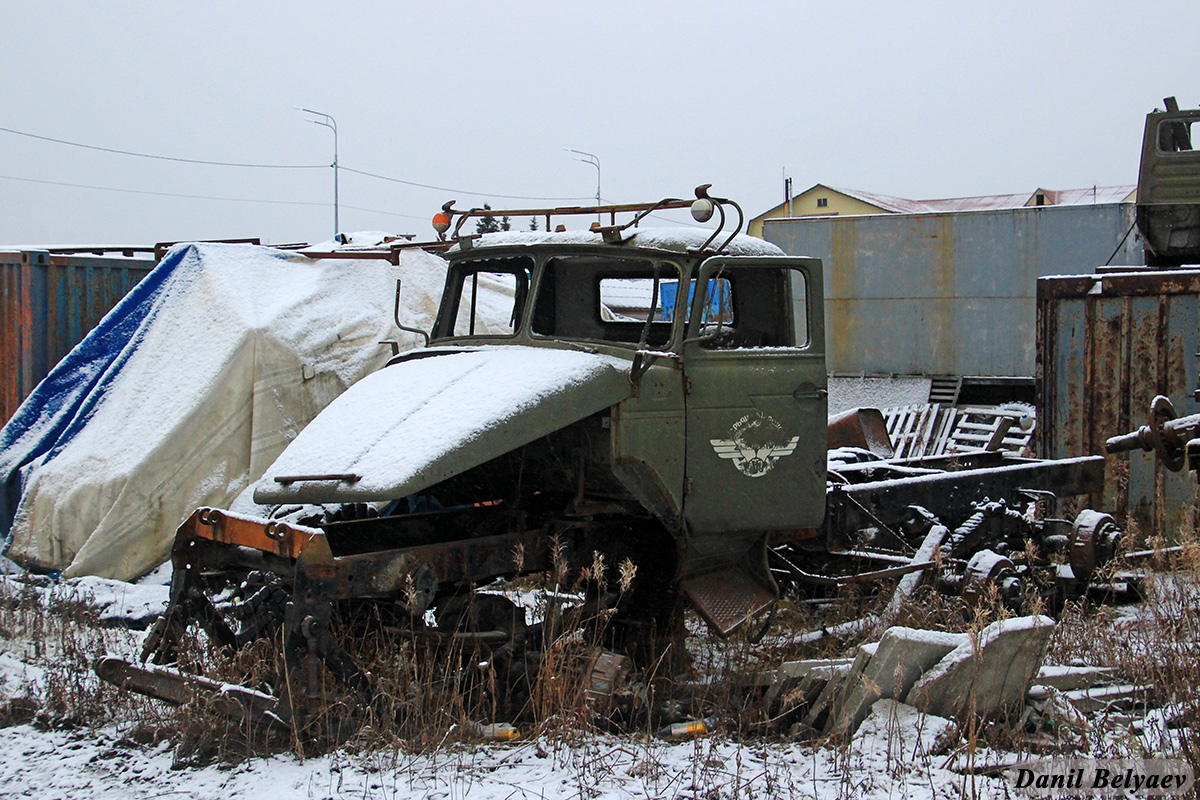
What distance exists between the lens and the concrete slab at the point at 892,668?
14.5ft

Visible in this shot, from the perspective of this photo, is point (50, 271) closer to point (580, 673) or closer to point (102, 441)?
point (102, 441)

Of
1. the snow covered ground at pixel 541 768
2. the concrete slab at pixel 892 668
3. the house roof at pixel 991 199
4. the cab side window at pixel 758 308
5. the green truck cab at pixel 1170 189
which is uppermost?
the house roof at pixel 991 199

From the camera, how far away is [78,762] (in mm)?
4270

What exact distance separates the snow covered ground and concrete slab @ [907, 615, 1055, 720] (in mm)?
123

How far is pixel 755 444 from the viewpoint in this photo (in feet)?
18.7

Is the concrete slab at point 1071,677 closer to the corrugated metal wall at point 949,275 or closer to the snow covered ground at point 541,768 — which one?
the snow covered ground at point 541,768

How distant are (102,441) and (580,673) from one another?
5.36 meters

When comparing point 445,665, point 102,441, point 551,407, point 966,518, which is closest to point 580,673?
point 445,665

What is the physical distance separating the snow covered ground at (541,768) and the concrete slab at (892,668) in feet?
0.26

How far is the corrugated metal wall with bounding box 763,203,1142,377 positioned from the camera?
15188 millimetres

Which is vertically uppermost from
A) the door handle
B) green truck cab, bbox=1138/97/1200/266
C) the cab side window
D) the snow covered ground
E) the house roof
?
the house roof

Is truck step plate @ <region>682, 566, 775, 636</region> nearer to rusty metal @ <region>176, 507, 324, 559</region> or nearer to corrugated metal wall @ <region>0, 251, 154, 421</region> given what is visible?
rusty metal @ <region>176, 507, 324, 559</region>

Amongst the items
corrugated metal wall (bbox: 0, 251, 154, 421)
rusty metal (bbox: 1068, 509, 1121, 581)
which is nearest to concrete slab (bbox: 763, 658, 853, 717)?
rusty metal (bbox: 1068, 509, 1121, 581)

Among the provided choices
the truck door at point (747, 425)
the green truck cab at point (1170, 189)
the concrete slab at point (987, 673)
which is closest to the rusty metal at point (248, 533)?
the truck door at point (747, 425)
